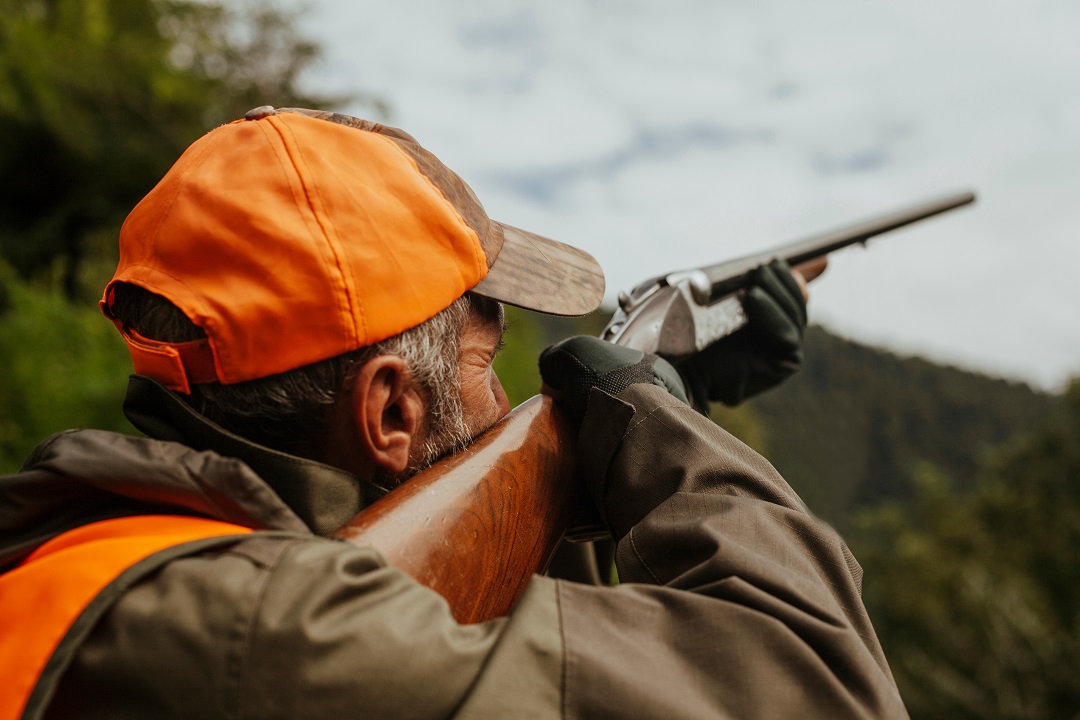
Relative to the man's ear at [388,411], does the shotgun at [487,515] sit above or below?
below

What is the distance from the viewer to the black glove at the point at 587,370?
2281mm

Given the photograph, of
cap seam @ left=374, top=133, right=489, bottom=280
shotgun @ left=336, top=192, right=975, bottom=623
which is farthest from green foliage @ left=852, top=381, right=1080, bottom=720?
cap seam @ left=374, top=133, right=489, bottom=280

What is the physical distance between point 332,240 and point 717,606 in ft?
3.36

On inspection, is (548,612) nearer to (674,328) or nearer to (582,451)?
(582,451)

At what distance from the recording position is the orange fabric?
166 centimetres

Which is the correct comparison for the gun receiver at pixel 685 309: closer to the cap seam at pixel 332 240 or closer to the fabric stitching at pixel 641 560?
the fabric stitching at pixel 641 560

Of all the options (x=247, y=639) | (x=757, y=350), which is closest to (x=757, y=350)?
(x=757, y=350)

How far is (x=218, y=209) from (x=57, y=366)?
10488mm

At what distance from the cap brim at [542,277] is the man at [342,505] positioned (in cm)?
1

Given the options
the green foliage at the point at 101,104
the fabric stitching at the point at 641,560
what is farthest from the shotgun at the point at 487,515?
the green foliage at the point at 101,104

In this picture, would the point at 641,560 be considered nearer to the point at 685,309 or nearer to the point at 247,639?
the point at 247,639

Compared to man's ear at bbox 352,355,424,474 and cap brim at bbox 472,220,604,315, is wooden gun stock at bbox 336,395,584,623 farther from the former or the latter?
cap brim at bbox 472,220,604,315

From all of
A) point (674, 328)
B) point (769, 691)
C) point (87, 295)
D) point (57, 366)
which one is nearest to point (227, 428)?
point (769, 691)

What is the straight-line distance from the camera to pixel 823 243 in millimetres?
4285
